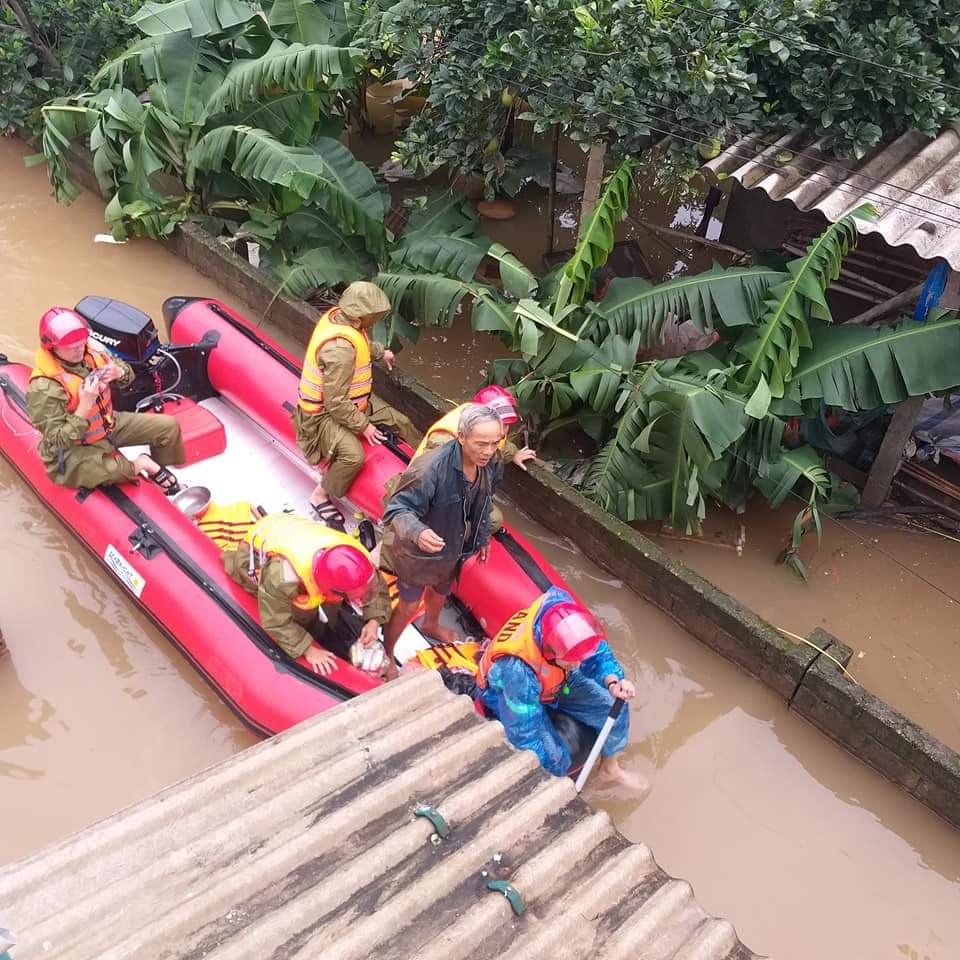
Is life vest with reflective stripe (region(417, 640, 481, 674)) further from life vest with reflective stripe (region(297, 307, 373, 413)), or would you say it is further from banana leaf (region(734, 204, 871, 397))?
banana leaf (region(734, 204, 871, 397))

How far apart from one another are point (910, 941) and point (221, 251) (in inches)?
258

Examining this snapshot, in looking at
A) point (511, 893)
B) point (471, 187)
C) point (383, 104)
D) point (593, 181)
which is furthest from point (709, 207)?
point (511, 893)

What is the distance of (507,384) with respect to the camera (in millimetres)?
5816

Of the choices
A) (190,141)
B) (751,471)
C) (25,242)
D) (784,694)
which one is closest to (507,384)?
(751,471)

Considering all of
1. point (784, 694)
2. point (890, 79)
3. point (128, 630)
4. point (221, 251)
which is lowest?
point (128, 630)

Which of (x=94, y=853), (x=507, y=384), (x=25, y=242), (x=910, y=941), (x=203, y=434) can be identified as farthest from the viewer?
(x=25, y=242)

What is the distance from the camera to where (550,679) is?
143 inches

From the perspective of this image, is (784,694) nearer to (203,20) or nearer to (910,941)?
(910,941)

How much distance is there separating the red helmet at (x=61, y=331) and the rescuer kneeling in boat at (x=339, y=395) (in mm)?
1141

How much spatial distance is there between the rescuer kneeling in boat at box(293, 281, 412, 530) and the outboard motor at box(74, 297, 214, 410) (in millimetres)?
1097

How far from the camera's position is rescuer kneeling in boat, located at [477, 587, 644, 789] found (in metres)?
3.32

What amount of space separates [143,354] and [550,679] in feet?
11.0

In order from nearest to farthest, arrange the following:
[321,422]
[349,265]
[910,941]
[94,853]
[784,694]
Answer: [94,853] → [910,941] → [784,694] → [321,422] → [349,265]

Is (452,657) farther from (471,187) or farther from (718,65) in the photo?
(471,187)
